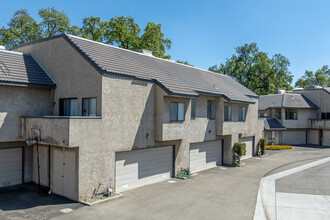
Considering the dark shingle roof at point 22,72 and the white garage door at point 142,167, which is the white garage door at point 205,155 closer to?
the white garage door at point 142,167

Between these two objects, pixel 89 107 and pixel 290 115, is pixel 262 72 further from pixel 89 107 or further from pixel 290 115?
pixel 89 107

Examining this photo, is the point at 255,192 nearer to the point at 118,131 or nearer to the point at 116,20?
the point at 118,131

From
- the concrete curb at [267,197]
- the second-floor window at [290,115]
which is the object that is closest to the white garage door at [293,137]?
the second-floor window at [290,115]

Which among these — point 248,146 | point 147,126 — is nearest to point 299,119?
point 248,146

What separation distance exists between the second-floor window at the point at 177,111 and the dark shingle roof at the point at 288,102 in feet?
83.7

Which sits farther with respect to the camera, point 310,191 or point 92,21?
point 92,21

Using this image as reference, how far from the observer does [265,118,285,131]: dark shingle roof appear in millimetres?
35188

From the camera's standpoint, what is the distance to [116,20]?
37531 mm

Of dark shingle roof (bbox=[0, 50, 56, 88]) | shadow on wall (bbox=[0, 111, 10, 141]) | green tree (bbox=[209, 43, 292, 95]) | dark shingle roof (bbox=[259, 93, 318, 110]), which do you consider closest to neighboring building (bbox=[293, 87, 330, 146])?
dark shingle roof (bbox=[259, 93, 318, 110])

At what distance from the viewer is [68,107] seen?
15.2 meters

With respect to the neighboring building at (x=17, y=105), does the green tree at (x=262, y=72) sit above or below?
above

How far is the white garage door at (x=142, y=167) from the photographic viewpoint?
14.1m

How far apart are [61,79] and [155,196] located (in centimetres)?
858

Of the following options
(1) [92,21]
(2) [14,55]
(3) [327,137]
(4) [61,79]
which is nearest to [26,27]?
(1) [92,21]
